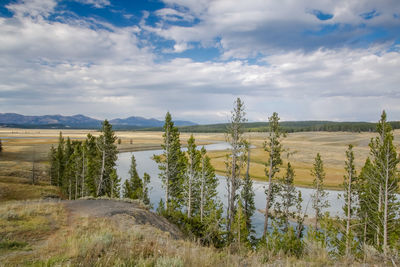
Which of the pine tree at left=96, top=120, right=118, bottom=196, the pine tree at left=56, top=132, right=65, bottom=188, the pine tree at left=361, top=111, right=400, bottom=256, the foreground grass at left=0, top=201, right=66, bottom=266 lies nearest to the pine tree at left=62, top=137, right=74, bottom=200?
the pine tree at left=56, top=132, right=65, bottom=188

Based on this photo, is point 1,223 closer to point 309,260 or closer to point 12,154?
point 309,260

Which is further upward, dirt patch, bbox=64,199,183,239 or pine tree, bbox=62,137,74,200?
dirt patch, bbox=64,199,183,239

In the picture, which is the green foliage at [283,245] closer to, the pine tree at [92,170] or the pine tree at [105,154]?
the pine tree at [105,154]

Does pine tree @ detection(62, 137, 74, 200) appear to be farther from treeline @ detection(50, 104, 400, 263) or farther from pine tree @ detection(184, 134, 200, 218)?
pine tree @ detection(184, 134, 200, 218)

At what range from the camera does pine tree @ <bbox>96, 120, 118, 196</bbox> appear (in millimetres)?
33656

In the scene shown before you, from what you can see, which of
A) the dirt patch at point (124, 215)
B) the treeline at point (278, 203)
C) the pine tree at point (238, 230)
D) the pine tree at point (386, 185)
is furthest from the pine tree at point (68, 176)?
the pine tree at point (386, 185)

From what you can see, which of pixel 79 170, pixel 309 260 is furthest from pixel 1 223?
pixel 79 170

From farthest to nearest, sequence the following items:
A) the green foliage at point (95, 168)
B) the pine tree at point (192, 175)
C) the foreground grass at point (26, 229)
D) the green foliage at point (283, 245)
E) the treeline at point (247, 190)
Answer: the green foliage at point (95, 168)
the pine tree at point (192, 175)
the treeline at point (247, 190)
the green foliage at point (283, 245)
the foreground grass at point (26, 229)

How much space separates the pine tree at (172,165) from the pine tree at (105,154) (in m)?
8.70

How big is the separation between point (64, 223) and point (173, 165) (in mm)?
18088

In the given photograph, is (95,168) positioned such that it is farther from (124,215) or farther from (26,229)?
(26,229)

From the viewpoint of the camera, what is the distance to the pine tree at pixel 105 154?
33.7m

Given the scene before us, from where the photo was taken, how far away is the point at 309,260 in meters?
6.72

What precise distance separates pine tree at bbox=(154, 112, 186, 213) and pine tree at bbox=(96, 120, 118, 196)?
8.70 m
